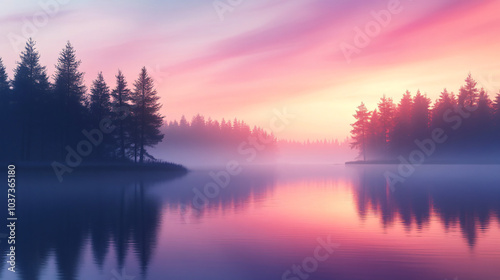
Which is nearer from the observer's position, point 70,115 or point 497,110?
point 70,115

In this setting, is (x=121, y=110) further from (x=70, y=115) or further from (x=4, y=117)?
(x=4, y=117)

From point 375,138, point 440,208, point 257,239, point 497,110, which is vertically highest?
point 497,110

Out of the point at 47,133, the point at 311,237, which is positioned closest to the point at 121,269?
the point at 311,237

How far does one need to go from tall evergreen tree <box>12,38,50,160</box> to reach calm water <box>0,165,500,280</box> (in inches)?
1320

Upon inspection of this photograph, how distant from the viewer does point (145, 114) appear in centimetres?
6856

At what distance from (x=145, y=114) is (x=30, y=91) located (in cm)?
1618

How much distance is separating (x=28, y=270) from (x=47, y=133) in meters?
55.4

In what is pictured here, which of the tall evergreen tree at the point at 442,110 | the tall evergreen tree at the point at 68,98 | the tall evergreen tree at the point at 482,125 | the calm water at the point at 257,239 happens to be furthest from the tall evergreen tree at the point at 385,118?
the calm water at the point at 257,239

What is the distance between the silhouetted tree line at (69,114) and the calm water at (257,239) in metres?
34.3

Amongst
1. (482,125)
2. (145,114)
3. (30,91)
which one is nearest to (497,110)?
(482,125)

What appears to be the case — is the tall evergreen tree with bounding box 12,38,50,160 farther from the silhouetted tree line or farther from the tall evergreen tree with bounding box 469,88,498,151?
the tall evergreen tree with bounding box 469,88,498,151

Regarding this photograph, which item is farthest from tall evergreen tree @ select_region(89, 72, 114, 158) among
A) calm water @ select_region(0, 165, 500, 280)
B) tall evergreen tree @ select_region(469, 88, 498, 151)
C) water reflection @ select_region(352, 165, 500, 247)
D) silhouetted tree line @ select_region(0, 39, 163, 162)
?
tall evergreen tree @ select_region(469, 88, 498, 151)

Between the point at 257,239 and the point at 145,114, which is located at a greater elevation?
the point at 145,114

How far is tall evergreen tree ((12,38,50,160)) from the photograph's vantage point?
193 ft
